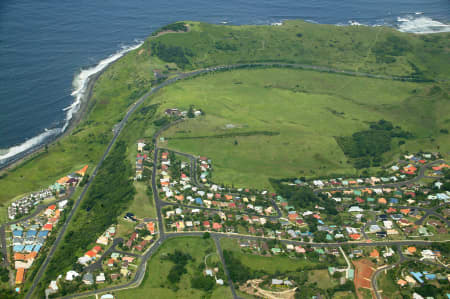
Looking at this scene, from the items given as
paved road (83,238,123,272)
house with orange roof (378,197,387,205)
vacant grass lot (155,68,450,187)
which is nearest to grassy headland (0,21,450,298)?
vacant grass lot (155,68,450,187)

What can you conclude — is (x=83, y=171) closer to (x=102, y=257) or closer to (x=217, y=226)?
(x=102, y=257)

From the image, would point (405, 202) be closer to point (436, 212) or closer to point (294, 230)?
point (436, 212)

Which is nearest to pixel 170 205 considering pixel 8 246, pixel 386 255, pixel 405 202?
pixel 8 246

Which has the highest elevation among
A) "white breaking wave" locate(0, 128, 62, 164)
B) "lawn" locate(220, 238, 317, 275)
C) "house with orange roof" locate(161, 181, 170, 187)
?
"white breaking wave" locate(0, 128, 62, 164)

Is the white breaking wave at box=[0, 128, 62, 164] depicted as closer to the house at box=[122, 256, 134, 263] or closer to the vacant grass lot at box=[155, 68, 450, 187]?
the vacant grass lot at box=[155, 68, 450, 187]

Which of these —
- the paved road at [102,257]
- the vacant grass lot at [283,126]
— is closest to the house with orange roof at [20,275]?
the paved road at [102,257]

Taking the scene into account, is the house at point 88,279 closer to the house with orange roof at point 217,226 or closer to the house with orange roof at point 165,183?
the house with orange roof at point 217,226
